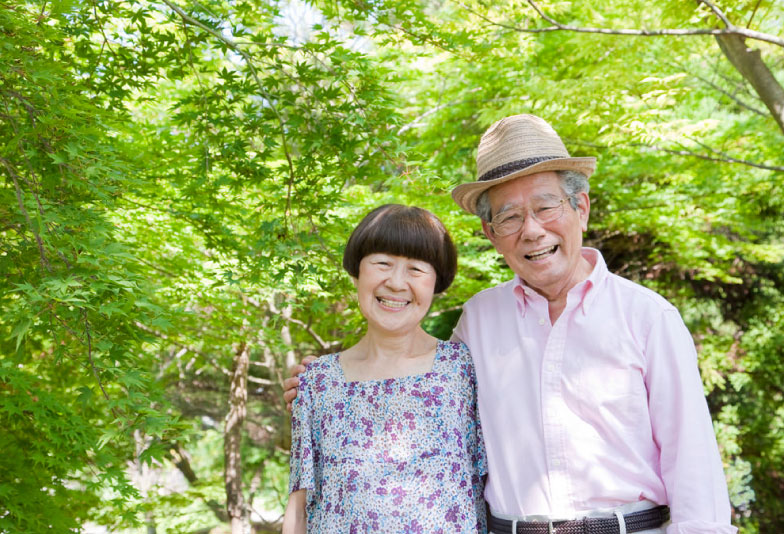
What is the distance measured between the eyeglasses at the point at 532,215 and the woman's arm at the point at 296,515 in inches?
36.9

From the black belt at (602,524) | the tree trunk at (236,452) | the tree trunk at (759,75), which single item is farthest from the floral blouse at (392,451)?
the tree trunk at (236,452)

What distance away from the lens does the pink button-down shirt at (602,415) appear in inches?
64.4

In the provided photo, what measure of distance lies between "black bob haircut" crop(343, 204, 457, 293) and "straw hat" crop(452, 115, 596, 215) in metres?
0.18

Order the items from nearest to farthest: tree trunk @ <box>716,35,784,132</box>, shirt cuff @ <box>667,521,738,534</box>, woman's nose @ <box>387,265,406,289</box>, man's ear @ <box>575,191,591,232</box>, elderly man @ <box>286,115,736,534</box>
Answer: shirt cuff @ <box>667,521,738,534</box>, elderly man @ <box>286,115,736,534</box>, woman's nose @ <box>387,265,406,289</box>, man's ear @ <box>575,191,591,232</box>, tree trunk @ <box>716,35,784,132</box>

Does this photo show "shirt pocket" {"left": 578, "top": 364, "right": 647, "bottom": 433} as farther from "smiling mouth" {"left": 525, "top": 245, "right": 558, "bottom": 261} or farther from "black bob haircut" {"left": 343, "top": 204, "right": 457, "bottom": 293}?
"black bob haircut" {"left": 343, "top": 204, "right": 457, "bottom": 293}

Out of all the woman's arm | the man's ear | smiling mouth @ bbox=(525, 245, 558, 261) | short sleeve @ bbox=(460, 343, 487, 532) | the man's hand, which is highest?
the man's ear

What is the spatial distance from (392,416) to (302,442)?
26 cm

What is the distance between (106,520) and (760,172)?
25.0ft

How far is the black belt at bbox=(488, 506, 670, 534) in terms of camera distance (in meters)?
1.70

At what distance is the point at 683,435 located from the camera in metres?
1.63

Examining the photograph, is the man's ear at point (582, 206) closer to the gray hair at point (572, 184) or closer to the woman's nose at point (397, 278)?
the gray hair at point (572, 184)

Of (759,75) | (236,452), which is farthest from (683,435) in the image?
(236,452)

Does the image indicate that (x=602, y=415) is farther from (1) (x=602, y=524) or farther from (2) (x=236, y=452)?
(2) (x=236, y=452)

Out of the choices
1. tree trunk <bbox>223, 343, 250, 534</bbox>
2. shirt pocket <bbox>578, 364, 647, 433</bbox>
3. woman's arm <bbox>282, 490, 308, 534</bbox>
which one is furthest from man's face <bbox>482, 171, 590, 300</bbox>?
tree trunk <bbox>223, 343, 250, 534</bbox>
